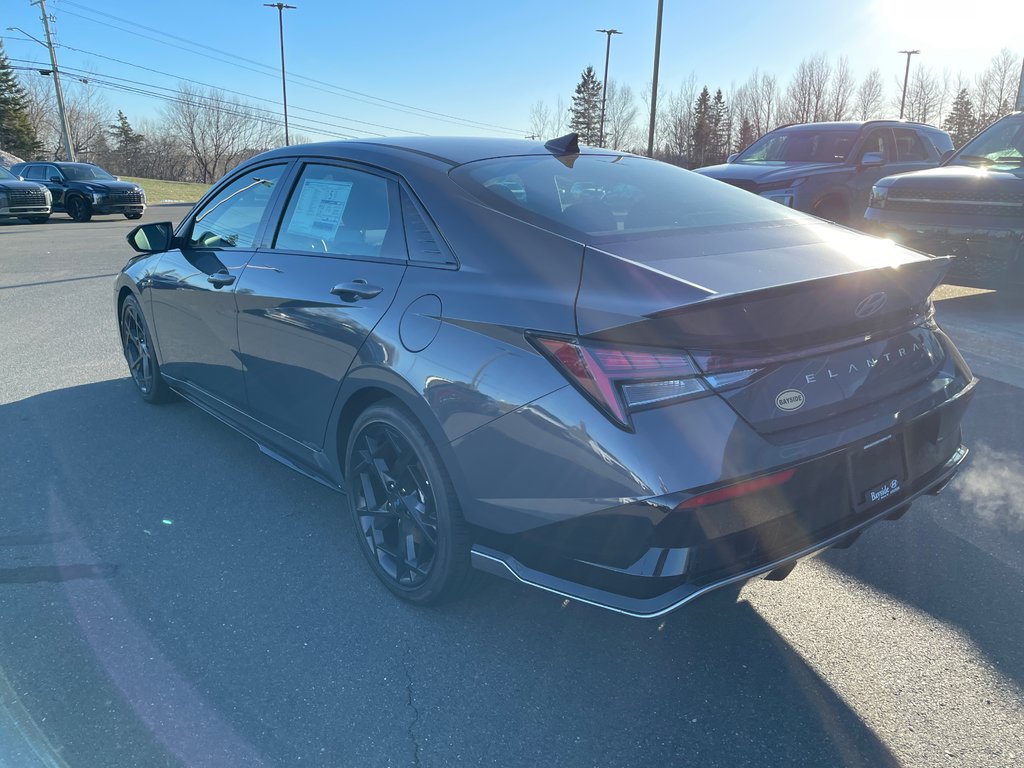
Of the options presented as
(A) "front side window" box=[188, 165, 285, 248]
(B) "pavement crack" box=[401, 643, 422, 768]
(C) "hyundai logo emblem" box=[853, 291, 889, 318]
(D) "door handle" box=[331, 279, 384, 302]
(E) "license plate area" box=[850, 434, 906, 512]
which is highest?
(A) "front side window" box=[188, 165, 285, 248]

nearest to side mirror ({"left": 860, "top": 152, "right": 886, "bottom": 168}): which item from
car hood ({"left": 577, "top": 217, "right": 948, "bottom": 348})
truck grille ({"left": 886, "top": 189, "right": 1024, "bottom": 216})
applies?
truck grille ({"left": 886, "top": 189, "right": 1024, "bottom": 216})

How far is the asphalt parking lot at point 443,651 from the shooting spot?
2139 mm

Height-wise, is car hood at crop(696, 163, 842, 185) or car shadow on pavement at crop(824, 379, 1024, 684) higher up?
car hood at crop(696, 163, 842, 185)

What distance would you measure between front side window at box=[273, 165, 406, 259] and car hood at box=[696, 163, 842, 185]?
688cm

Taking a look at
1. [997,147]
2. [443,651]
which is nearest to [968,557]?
[443,651]

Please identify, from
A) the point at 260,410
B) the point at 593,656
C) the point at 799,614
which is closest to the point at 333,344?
the point at 260,410

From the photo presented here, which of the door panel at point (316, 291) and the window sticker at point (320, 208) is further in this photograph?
the window sticker at point (320, 208)

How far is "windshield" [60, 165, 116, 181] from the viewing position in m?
21.9

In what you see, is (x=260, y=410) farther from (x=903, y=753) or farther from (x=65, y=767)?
(x=903, y=753)

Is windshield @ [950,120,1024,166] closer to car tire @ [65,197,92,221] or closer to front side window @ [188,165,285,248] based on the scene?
front side window @ [188,165,285,248]

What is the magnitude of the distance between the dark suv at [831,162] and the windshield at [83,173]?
1887 cm

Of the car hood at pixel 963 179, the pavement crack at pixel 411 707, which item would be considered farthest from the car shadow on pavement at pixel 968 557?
the car hood at pixel 963 179

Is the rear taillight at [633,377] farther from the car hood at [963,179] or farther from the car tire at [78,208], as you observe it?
the car tire at [78,208]

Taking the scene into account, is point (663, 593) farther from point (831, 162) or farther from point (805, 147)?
point (805, 147)
